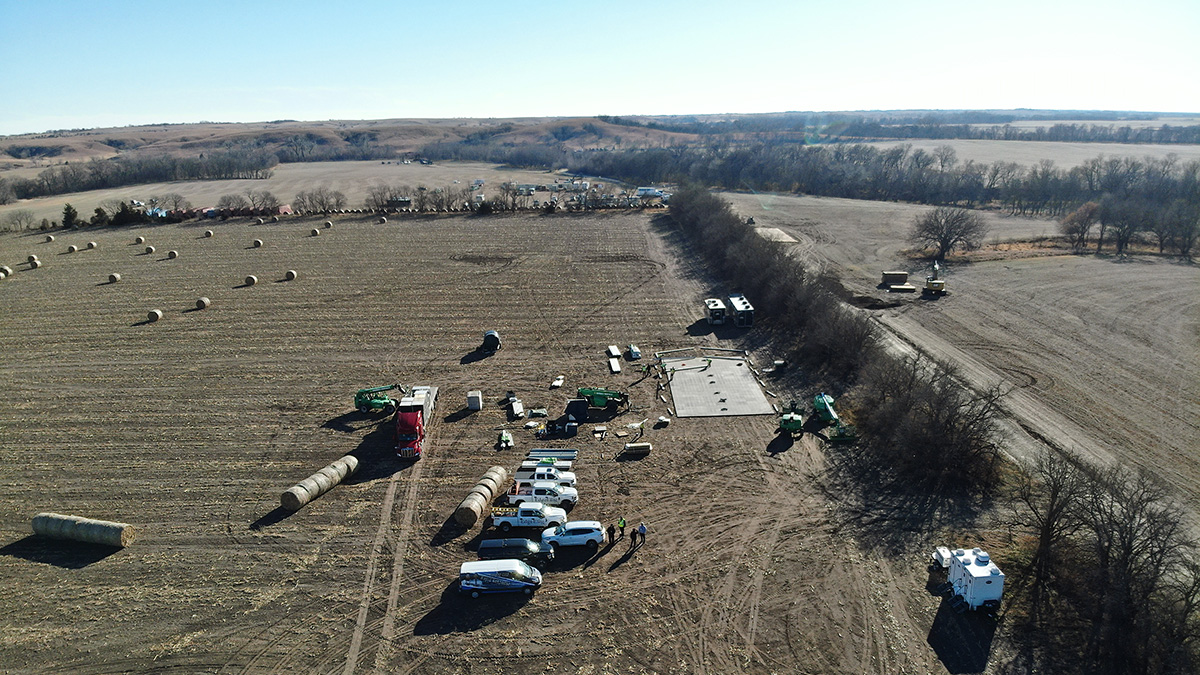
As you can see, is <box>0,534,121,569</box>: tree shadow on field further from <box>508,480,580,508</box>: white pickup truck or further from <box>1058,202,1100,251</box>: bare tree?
<box>1058,202,1100,251</box>: bare tree

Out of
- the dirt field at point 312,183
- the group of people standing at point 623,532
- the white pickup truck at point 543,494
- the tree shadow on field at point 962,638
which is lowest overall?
the tree shadow on field at point 962,638

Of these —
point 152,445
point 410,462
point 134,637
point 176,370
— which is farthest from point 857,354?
point 176,370

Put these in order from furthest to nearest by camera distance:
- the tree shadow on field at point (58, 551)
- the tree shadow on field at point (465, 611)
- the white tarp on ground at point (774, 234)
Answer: the white tarp on ground at point (774, 234) → the tree shadow on field at point (58, 551) → the tree shadow on field at point (465, 611)

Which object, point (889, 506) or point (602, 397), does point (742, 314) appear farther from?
point (889, 506)

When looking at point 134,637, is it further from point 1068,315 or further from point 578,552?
point 1068,315

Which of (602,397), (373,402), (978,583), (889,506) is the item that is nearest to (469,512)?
(602,397)

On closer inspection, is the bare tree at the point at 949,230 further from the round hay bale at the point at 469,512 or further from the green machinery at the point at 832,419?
the round hay bale at the point at 469,512

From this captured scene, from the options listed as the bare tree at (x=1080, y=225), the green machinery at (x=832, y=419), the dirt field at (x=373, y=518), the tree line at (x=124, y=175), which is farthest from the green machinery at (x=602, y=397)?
the tree line at (x=124, y=175)
